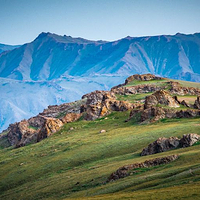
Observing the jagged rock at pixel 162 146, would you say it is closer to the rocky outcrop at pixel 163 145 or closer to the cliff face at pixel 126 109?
the rocky outcrop at pixel 163 145

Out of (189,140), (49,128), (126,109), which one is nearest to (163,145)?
(189,140)

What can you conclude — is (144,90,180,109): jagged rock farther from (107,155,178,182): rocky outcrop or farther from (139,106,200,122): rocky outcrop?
(107,155,178,182): rocky outcrop

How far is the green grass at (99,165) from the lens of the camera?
2820 cm

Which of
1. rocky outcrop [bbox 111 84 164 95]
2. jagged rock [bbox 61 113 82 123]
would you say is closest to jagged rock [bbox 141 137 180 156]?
jagged rock [bbox 61 113 82 123]

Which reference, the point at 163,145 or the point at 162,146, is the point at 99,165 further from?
the point at 163,145

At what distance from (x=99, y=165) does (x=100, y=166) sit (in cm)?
94

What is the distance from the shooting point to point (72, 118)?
283 feet

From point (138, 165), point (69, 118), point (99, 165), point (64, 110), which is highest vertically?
point (64, 110)

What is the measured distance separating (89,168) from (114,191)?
14.2 m

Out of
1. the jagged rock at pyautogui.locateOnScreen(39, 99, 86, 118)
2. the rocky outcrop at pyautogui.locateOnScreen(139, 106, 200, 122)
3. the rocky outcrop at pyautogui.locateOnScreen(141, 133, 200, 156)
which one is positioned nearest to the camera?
the rocky outcrop at pyautogui.locateOnScreen(141, 133, 200, 156)

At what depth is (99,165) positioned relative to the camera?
146ft

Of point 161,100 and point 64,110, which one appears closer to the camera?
point 161,100

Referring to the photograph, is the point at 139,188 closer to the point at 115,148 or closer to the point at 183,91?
the point at 115,148

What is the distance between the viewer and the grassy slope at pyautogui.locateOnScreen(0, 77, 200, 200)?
2784cm
